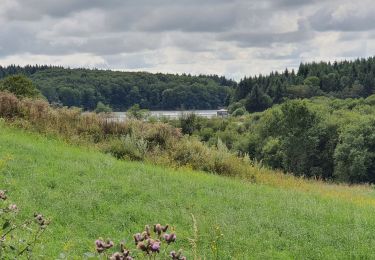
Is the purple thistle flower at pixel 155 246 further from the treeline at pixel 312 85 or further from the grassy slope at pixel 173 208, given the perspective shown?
the treeline at pixel 312 85

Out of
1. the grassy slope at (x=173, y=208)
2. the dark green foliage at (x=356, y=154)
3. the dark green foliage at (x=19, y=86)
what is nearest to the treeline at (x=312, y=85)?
the dark green foliage at (x=356, y=154)

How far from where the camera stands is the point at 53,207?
26.8 feet

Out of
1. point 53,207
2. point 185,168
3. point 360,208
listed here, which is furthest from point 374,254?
point 185,168

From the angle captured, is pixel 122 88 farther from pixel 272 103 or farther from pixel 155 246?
pixel 155 246

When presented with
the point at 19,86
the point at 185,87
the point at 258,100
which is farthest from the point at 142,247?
the point at 185,87

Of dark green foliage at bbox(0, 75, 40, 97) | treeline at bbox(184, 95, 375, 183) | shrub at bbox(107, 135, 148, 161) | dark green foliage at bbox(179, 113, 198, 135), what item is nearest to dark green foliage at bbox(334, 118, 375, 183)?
treeline at bbox(184, 95, 375, 183)

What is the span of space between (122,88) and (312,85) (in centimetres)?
5394

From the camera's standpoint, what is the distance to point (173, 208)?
8.97 metres

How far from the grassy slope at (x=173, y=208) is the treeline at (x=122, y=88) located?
11356 centimetres

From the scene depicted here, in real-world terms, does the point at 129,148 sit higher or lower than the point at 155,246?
lower

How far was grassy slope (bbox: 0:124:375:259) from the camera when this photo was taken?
298 inches

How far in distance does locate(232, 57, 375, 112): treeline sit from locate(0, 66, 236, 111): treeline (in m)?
21.5

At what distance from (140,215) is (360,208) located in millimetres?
5143

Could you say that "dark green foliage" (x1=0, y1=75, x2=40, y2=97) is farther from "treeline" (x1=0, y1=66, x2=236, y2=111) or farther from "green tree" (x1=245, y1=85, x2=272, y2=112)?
"green tree" (x1=245, y1=85, x2=272, y2=112)
